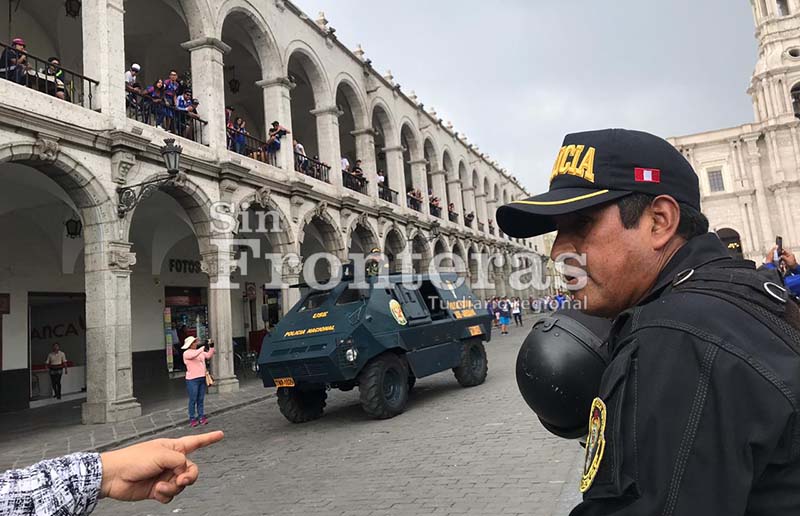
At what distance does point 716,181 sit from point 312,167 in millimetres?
49798

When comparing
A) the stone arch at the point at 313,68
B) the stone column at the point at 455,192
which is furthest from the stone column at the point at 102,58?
the stone column at the point at 455,192

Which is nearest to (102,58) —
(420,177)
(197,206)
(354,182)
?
(197,206)

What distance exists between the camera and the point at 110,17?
36.9ft

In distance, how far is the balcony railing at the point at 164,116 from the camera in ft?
40.8

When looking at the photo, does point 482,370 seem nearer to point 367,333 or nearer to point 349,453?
point 367,333

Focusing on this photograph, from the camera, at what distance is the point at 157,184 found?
11.6 meters

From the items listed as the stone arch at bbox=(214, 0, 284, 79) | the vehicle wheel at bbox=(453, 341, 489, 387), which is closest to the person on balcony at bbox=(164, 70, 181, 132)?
the stone arch at bbox=(214, 0, 284, 79)

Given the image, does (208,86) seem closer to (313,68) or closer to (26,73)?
(26,73)

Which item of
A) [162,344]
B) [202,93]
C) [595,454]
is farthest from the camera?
[162,344]

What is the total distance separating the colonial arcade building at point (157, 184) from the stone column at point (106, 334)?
32 mm

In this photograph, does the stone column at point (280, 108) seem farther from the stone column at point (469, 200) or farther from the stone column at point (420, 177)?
the stone column at point (469, 200)

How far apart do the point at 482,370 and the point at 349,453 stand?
17.1ft

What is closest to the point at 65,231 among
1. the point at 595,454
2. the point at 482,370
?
the point at 482,370

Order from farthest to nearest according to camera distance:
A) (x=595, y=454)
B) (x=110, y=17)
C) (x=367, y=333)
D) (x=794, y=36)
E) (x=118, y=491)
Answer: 1. (x=794, y=36)
2. (x=110, y=17)
3. (x=367, y=333)
4. (x=118, y=491)
5. (x=595, y=454)
